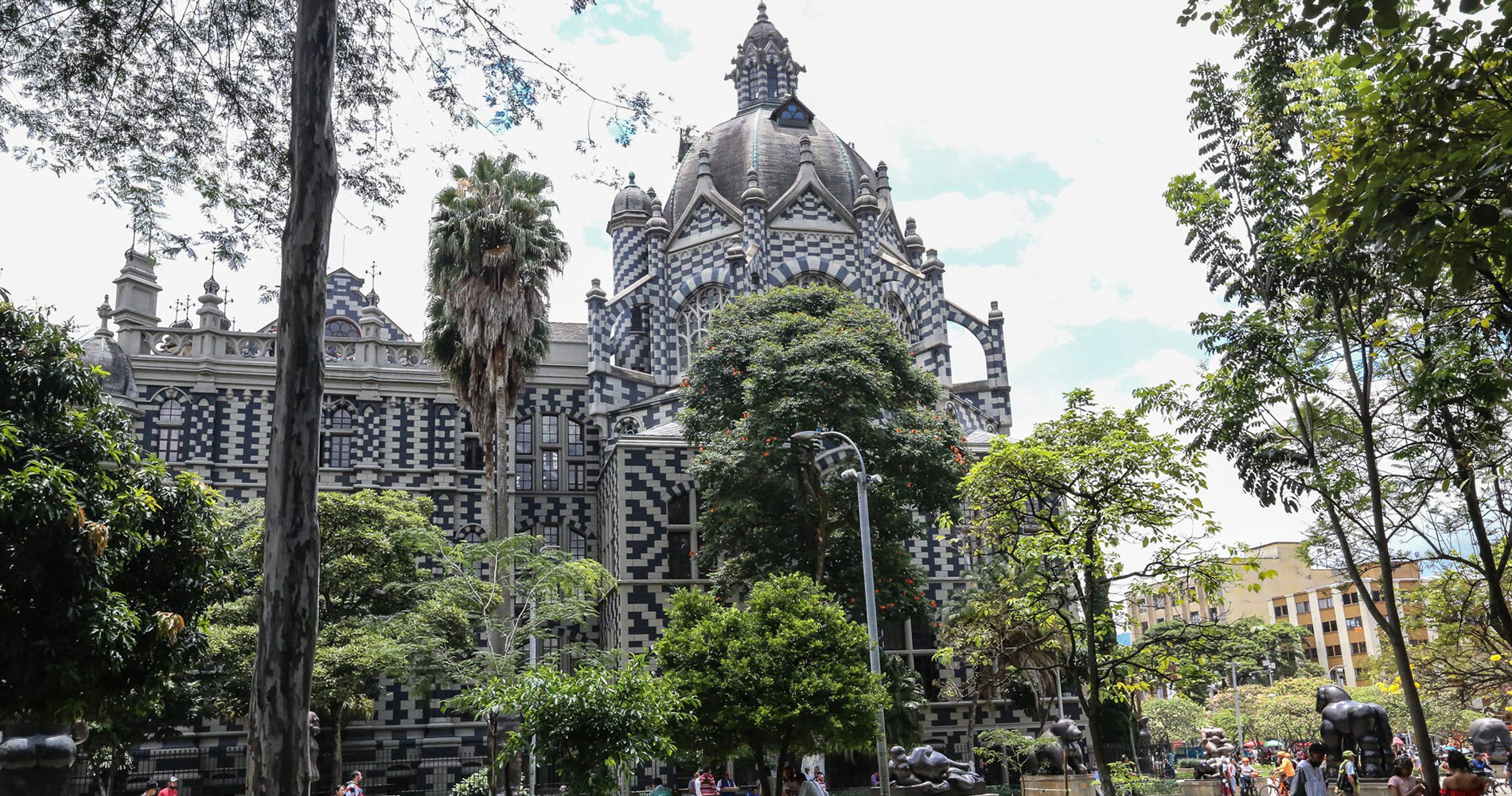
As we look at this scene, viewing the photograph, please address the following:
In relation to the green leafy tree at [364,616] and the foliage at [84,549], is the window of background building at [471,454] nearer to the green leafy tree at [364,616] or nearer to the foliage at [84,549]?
the green leafy tree at [364,616]

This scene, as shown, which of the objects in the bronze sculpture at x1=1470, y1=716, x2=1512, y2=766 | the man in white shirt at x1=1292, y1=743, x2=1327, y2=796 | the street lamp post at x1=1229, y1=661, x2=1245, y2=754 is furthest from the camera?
the street lamp post at x1=1229, y1=661, x2=1245, y2=754

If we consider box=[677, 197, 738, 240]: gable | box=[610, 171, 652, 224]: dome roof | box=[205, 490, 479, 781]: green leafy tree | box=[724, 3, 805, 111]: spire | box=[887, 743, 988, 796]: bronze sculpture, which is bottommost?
box=[887, 743, 988, 796]: bronze sculpture

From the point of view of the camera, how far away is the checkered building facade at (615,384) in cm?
3534

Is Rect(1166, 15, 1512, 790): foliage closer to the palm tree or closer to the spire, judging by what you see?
the palm tree

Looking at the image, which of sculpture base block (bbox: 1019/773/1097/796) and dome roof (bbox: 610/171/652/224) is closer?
sculpture base block (bbox: 1019/773/1097/796)

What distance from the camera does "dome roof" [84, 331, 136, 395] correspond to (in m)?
35.3

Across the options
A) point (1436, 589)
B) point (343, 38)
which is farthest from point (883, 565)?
point (343, 38)

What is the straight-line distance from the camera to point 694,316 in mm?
42188

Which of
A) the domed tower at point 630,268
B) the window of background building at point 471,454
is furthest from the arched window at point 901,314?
the window of background building at point 471,454

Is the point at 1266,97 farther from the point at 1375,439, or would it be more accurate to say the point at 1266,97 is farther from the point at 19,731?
the point at 19,731

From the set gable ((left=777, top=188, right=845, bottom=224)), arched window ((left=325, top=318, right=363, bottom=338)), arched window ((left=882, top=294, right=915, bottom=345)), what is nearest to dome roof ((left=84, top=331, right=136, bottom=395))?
arched window ((left=325, top=318, right=363, bottom=338))

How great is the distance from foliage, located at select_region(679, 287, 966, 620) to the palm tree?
17.5ft

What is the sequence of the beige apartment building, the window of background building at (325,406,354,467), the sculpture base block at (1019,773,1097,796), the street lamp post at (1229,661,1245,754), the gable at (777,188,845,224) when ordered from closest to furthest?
1. the sculpture base block at (1019,773,1097,796)
2. the window of background building at (325,406,354,467)
3. the gable at (777,188,845,224)
4. the street lamp post at (1229,661,1245,754)
5. the beige apartment building

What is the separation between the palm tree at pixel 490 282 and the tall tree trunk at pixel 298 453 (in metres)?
17.7
